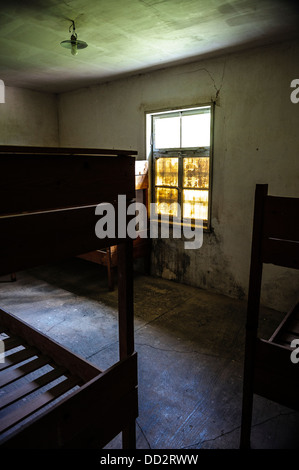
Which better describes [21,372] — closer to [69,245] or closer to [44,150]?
[69,245]

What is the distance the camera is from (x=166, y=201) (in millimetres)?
4699

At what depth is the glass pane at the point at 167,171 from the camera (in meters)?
4.51

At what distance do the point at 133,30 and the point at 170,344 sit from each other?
3.16 metres

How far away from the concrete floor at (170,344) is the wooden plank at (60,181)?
1.62 meters

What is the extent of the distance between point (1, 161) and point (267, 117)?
335 cm

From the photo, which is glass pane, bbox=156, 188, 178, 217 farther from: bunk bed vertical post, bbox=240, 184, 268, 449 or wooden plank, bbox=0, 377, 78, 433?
wooden plank, bbox=0, 377, 78, 433

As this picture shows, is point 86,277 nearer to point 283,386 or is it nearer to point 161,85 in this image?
point 161,85

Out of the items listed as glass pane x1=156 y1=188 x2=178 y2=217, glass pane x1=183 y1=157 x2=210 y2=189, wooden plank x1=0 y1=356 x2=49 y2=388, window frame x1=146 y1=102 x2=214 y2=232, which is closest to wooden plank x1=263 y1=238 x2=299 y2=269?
wooden plank x1=0 y1=356 x2=49 y2=388

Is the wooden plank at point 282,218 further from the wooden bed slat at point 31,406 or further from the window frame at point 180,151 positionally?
the window frame at point 180,151

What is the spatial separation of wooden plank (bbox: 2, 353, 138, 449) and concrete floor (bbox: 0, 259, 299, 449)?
1.67ft

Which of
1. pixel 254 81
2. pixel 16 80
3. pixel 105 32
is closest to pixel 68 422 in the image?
pixel 105 32

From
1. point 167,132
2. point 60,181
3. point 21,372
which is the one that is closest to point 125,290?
point 60,181

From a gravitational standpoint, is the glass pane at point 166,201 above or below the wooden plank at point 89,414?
above

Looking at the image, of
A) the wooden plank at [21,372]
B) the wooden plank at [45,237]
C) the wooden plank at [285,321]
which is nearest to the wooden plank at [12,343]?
the wooden plank at [21,372]
